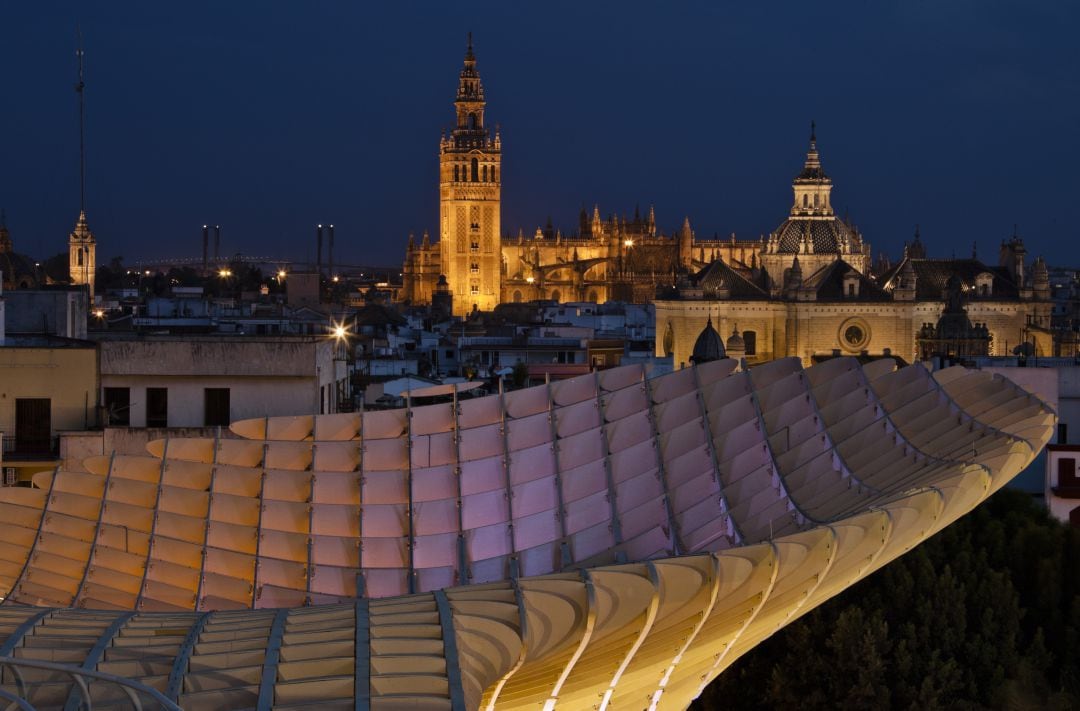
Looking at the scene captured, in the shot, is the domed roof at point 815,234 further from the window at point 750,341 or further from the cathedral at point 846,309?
the window at point 750,341

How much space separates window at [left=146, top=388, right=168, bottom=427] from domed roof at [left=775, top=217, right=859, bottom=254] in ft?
246

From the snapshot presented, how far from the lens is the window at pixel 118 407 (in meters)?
28.5

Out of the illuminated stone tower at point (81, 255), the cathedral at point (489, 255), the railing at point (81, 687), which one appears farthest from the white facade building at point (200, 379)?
the cathedral at point (489, 255)

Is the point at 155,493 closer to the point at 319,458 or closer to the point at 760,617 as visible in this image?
the point at 319,458

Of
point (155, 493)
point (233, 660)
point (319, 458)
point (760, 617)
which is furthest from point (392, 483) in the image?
point (233, 660)

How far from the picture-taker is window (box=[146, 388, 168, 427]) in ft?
94.6

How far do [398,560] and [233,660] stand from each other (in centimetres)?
1135

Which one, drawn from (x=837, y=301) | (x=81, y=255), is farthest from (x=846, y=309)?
(x=81, y=255)

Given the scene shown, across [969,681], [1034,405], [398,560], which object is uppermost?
[1034,405]

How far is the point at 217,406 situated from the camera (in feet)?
94.9

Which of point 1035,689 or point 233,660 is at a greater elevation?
point 233,660

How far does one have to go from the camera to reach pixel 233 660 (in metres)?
12.8

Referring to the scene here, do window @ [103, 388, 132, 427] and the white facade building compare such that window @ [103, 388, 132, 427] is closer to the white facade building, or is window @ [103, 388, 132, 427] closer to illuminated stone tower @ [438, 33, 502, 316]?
the white facade building

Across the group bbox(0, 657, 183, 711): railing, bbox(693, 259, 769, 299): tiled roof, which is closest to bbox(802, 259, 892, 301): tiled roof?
bbox(693, 259, 769, 299): tiled roof
